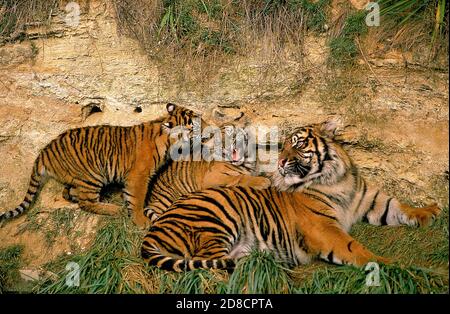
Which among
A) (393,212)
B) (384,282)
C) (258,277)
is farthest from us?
(393,212)

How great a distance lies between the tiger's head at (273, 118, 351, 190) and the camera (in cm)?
597

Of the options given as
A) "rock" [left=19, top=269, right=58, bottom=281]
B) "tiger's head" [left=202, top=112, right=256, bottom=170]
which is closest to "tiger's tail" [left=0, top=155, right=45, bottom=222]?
"rock" [left=19, top=269, right=58, bottom=281]

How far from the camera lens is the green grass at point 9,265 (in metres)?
6.16

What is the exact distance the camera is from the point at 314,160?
6020mm

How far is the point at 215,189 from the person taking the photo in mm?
6012

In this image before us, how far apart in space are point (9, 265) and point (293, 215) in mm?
2688

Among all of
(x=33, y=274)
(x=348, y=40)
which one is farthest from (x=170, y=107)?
(x=33, y=274)

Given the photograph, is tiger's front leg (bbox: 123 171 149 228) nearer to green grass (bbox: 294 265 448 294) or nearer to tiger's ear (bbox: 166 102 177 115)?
tiger's ear (bbox: 166 102 177 115)

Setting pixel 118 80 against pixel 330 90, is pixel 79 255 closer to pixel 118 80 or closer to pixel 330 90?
pixel 118 80

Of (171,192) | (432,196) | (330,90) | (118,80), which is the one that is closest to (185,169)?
(171,192)

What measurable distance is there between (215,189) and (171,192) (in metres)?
0.64

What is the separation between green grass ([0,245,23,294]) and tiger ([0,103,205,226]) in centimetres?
34

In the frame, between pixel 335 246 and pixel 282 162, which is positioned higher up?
pixel 282 162

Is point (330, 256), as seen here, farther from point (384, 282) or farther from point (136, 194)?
point (136, 194)
